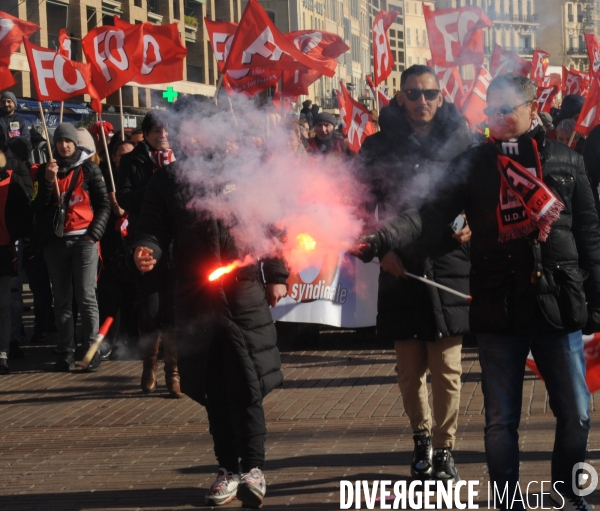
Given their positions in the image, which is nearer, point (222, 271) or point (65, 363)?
point (222, 271)

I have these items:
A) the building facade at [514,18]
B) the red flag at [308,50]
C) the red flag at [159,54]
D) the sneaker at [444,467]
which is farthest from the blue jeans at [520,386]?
the red flag at [308,50]

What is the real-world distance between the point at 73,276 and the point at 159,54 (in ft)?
9.75

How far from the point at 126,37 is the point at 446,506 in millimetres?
7450

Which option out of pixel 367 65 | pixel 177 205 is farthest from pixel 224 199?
pixel 367 65

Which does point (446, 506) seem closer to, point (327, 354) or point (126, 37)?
point (327, 354)

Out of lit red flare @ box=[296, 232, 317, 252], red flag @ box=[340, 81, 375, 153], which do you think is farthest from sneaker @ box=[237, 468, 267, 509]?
red flag @ box=[340, 81, 375, 153]

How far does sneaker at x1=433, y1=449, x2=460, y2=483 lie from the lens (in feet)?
Result: 17.5

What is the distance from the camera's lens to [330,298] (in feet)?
32.2

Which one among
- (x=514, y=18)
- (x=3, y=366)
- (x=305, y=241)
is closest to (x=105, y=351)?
(x=3, y=366)

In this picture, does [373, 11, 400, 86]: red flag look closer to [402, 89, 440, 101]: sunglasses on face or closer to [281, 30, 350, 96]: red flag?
[281, 30, 350, 96]: red flag

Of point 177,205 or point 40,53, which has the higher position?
point 40,53

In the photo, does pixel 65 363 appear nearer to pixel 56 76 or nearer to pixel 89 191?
pixel 89 191

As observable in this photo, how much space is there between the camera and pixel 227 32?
12477 millimetres

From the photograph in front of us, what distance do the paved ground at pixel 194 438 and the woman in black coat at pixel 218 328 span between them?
0.31m
